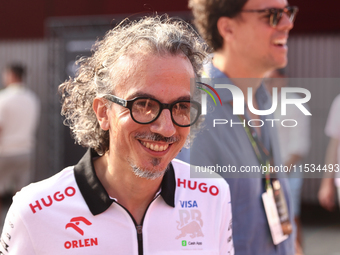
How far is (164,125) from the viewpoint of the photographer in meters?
1.57

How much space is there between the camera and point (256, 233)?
208 cm

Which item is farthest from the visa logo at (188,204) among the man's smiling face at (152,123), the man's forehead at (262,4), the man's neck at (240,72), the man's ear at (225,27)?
the man's forehead at (262,4)

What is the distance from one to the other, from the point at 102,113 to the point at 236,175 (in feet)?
2.36

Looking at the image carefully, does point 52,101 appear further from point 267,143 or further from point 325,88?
point 267,143

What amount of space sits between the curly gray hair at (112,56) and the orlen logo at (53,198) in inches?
9.4

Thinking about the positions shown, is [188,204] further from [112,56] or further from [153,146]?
[112,56]

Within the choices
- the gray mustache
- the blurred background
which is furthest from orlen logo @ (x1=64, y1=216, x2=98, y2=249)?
the blurred background

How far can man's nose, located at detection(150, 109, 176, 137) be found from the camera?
157cm

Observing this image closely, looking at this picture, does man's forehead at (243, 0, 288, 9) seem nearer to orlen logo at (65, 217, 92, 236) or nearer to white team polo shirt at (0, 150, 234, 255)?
white team polo shirt at (0, 150, 234, 255)

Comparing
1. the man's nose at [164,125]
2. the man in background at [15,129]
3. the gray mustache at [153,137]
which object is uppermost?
the man's nose at [164,125]

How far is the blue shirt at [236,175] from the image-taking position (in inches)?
80.8

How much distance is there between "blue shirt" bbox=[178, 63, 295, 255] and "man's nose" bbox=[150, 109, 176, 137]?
49 cm

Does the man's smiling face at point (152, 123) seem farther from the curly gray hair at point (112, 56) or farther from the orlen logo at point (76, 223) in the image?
the orlen logo at point (76, 223)

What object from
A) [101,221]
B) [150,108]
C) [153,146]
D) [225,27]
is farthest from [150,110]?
[225,27]
